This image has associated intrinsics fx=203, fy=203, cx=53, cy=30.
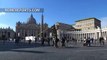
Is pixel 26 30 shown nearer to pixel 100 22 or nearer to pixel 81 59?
pixel 100 22

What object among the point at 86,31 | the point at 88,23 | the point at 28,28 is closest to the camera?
the point at 86,31

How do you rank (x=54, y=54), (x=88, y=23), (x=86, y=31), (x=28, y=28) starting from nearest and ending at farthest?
1. (x=54, y=54)
2. (x=86, y=31)
3. (x=88, y=23)
4. (x=28, y=28)

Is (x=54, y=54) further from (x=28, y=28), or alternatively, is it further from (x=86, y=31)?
(x=28, y=28)

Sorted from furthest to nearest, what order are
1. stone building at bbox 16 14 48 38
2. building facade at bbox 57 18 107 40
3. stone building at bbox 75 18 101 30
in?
stone building at bbox 16 14 48 38
stone building at bbox 75 18 101 30
building facade at bbox 57 18 107 40

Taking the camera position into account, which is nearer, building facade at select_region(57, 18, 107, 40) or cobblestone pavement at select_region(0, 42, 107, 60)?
cobblestone pavement at select_region(0, 42, 107, 60)

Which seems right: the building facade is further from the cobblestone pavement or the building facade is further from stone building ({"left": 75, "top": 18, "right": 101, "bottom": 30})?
the cobblestone pavement

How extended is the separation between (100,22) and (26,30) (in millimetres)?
68440

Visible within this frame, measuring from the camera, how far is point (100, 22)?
180 metres

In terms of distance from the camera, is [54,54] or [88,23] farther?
[88,23]

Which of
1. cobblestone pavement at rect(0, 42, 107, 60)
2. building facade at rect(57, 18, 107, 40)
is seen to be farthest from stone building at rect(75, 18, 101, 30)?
cobblestone pavement at rect(0, 42, 107, 60)

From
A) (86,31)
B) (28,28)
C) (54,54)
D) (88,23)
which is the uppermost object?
(88,23)

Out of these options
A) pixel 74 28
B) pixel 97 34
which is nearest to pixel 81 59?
pixel 97 34

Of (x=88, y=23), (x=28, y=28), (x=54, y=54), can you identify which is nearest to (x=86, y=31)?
(x=88, y=23)

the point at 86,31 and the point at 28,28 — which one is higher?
the point at 28,28
